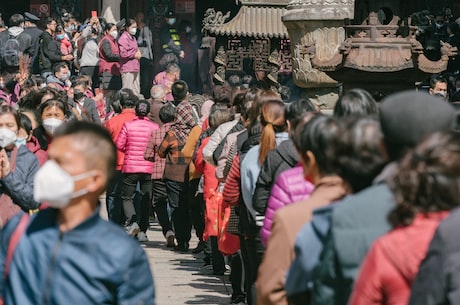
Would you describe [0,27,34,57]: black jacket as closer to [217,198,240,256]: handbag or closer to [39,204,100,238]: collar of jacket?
[217,198,240,256]: handbag

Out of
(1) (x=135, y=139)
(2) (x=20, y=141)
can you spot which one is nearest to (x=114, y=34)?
(1) (x=135, y=139)

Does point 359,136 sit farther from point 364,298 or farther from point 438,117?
point 364,298

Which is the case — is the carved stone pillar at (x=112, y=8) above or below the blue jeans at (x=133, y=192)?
above

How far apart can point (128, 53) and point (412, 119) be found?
2095 centimetres

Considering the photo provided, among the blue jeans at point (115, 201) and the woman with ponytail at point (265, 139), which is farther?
the blue jeans at point (115, 201)

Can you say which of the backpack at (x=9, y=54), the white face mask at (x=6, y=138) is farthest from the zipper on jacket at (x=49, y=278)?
the backpack at (x=9, y=54)

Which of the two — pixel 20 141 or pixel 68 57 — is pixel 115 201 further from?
pixel 68 57

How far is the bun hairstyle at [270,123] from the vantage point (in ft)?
29.0

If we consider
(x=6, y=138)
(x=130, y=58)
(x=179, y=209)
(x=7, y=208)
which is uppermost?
(x=6, y=138)

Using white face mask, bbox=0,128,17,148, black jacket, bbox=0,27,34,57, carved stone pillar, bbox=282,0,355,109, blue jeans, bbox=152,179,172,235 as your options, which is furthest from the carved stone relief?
black jacket, bbox=0,27,34,57

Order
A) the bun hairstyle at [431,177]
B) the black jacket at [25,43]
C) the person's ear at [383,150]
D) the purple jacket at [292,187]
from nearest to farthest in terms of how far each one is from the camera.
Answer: the bun hairstyle at [431,177] → the person's ear at [383,150] → the purple jacket at [292,187] → the black jacket at [25,43]

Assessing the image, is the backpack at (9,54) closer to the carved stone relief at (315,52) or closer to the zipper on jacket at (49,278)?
the carved stone relief at (315,52)

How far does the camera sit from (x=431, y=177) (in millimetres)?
Result: 4336

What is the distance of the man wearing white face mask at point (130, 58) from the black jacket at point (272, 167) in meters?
16.8
